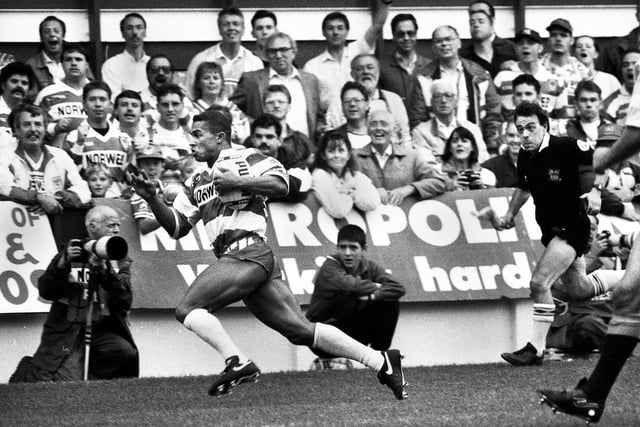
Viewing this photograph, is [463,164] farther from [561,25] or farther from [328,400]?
[328,400]

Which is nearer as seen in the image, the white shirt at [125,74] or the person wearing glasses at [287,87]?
the person wearing glasses at [287,87]

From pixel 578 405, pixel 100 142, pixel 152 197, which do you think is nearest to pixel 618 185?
pixel 100 142

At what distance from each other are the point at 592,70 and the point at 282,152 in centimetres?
447

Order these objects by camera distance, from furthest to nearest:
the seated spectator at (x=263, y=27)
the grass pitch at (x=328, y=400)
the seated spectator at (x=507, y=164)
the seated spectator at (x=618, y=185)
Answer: the seated spectator at (x=263, y=27) → the seated spectator at (x=507, y=164) → the seated spectator at (x=618, y=185) → the grass pitch at (x=328, y=400)

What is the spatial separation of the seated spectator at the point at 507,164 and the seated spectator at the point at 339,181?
1.38 m

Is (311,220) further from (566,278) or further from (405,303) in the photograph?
(566,278)

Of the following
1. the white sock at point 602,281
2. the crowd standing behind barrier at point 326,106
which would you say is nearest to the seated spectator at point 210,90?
the crowd standing behind barrier at point 326,106

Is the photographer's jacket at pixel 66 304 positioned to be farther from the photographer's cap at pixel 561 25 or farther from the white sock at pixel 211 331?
the photographer's cap at pixel 561 25

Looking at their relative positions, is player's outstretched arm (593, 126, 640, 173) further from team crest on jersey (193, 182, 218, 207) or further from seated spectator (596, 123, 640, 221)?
seated spectator (596, 123, 640, 221)

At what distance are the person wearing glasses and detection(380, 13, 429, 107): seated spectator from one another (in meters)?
0.94

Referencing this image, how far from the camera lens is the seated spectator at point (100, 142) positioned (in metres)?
12.7

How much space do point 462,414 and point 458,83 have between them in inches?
273

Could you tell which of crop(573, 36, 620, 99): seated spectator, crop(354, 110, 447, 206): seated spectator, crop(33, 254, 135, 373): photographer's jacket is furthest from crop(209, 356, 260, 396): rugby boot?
crop(573, 36, 620, 99): seated spectator

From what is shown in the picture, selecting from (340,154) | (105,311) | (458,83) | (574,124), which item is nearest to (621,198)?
(574,124)
